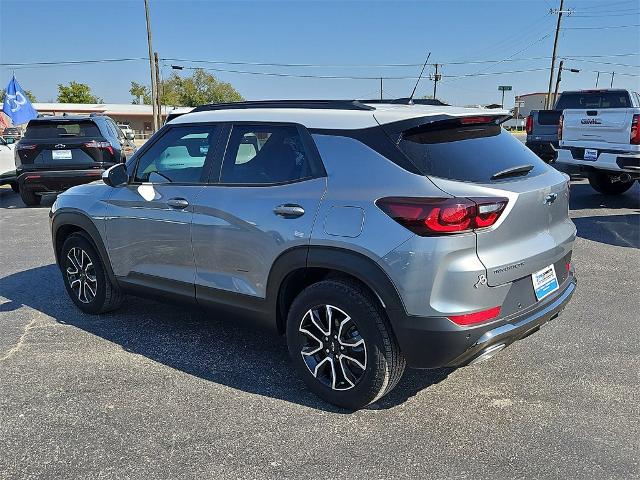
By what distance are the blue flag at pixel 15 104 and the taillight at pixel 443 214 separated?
62.8 ft

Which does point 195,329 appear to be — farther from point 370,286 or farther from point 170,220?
point 370,286

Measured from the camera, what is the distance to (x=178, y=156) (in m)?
4.00

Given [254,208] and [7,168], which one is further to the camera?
[7,168]

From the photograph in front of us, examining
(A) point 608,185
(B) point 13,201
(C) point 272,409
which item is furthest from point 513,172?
(B) point 13,201

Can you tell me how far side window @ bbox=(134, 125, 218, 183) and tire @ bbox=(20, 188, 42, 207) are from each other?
755 cm

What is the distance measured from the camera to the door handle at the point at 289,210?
121 inches

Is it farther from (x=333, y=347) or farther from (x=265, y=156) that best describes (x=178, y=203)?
(x=333, y=347)

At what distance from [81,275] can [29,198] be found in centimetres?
709

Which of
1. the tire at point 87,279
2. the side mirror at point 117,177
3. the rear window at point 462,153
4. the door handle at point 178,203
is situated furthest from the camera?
the tire at point 87,279

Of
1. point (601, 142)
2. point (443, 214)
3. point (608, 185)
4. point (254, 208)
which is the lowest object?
point (608, 185)

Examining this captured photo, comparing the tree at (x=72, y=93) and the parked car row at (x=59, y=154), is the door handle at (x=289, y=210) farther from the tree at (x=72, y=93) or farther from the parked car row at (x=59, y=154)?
the tree at (x=72, y=93)

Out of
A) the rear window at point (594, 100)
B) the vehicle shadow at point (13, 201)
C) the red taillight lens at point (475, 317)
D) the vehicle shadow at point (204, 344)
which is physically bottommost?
the vehicle shadow at point (13, 201)

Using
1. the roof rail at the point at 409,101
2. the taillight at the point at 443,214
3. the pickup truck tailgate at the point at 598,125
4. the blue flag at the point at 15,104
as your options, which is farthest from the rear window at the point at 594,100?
the blue flag at the point at 15,104

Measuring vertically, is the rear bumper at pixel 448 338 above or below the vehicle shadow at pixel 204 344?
above
